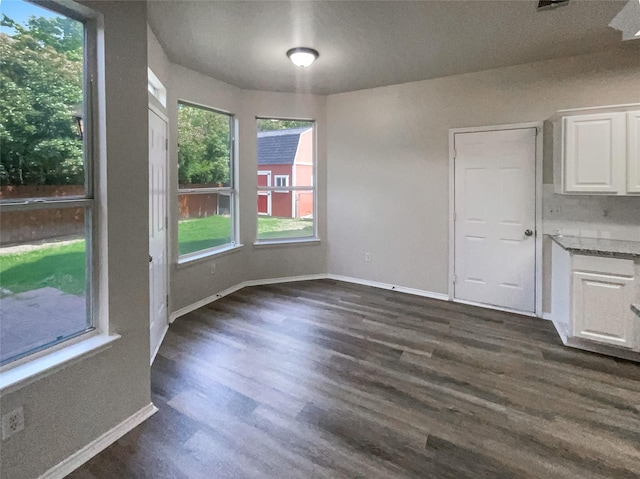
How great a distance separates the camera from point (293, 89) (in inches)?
187

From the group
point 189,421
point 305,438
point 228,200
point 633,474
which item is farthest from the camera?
point 228,200

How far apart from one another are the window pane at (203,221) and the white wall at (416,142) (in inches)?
59.5

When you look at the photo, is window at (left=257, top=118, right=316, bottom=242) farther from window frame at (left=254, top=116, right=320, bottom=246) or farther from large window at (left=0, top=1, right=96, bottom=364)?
large window at (left=0, top=1, right=96, bottom=364)

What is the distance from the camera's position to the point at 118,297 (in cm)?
194

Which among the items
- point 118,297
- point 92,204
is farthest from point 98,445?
point 92,204

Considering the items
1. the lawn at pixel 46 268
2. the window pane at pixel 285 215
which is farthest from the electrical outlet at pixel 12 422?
the window pane at pixel 285 215

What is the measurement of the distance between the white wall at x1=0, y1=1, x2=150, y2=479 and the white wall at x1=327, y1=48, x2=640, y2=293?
3.29 m

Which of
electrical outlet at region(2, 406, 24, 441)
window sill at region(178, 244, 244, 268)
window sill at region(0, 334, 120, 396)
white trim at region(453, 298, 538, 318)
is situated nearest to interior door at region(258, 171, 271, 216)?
window sill at region(178, 244, 244, 268)

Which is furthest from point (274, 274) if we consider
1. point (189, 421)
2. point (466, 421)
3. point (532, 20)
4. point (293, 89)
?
point (532, 20)

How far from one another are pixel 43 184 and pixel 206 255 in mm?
2548

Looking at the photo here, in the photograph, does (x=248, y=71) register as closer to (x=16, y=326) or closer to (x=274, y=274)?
(x=274, y=274)

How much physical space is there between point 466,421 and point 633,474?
75 centimetres

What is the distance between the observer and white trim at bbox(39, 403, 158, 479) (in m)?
1.67

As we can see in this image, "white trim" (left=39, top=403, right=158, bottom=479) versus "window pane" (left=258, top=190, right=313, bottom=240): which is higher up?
"window pane" (left=258, top=190, right=313, bottom=240)
